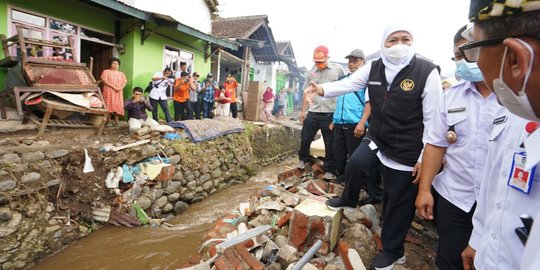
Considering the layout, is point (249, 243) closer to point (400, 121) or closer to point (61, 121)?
point (400, 121)

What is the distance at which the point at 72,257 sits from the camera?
432 cm

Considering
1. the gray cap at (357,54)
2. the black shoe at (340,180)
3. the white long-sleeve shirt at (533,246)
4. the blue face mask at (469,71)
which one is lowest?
the black shoe at (340,180)

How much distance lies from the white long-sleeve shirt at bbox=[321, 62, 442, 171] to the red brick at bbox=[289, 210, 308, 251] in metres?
0.87

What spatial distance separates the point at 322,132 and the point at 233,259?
96.5 inches

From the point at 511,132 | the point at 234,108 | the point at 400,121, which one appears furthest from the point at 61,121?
the point at 511,132

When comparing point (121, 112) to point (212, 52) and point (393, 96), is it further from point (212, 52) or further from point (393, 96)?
point (393, 96)

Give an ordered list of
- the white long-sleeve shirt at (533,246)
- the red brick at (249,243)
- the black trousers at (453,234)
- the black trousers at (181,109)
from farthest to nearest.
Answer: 1. the black trousers at (181,109)
2. the red brick at (249,243)
3. the black trousers at (453,234)
4. the white long-sleeve shirt at (533,246)

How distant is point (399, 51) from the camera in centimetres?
236

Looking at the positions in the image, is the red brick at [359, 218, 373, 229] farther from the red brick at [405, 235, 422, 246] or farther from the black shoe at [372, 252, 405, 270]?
the black shoe at [372, 252, 405, 270]

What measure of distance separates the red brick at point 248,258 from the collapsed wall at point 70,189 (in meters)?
3.55

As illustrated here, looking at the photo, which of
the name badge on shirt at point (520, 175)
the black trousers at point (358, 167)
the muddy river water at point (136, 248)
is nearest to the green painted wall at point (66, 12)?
the muddy river water at point (136, 248)

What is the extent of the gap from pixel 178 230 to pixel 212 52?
27.2 feet

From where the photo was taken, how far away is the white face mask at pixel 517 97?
713mm

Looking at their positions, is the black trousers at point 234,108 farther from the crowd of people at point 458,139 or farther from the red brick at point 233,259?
the red brick at point 233,259
